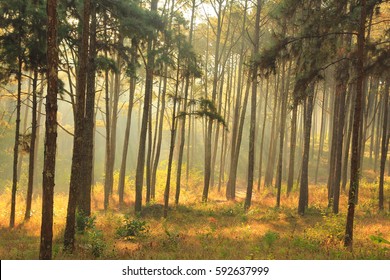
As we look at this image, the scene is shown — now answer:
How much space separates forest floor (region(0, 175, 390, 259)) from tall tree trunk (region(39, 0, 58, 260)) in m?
1.67

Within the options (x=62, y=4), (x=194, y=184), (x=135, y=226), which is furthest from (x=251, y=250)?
(x=194, y=184)

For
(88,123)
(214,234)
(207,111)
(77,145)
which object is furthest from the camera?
(207,111)

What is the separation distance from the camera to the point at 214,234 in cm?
1223

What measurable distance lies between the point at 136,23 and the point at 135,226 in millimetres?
7140

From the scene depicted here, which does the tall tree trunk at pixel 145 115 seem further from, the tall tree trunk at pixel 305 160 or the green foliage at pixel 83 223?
the tall tree trunk at pixel 305 160

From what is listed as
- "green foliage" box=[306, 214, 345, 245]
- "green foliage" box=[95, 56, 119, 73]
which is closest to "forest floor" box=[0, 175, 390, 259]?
"green foliage" box=[306, 214, 345, 245]

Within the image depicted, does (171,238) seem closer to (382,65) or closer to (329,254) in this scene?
(329,254)

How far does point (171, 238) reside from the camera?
1016 centimetres

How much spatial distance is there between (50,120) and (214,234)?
7.59 meters

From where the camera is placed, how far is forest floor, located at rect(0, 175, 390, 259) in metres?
8.89

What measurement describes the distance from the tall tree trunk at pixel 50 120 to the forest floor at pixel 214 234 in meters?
1.67

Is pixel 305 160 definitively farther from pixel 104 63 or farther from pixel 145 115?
pixel 104 63

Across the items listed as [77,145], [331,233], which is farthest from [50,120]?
[331,233]
